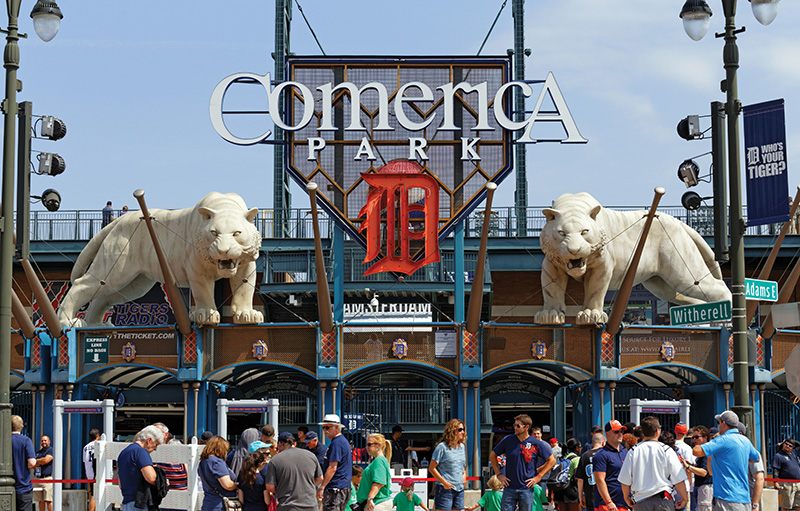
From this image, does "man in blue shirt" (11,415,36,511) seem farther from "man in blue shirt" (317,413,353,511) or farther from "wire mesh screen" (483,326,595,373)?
"wire mesh screen" (483,326,595,373)

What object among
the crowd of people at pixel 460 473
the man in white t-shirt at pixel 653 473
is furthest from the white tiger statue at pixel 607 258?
the man in white t-shirt at pixel 653 473

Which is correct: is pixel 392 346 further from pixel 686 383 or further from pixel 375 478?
pixel 375 478

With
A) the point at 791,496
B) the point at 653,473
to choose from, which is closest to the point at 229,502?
the point at 653,473

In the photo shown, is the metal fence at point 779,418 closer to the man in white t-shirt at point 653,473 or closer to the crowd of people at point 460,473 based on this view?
the crowd of people at point 460,473

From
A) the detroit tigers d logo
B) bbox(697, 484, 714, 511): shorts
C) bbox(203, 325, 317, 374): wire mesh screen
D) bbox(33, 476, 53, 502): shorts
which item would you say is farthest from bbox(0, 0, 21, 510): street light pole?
the detroit tigers d logo

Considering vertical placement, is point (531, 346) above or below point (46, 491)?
above

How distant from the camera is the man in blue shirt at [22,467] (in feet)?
48.0

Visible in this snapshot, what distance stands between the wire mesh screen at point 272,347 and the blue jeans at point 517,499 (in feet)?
36.9

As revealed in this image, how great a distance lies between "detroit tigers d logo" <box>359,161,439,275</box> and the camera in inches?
1033

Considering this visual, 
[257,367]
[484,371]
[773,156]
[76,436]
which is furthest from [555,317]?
[76,436]

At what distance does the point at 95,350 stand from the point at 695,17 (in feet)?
50.3

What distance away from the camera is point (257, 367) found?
25.7 meters

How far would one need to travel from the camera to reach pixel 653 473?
11719mm

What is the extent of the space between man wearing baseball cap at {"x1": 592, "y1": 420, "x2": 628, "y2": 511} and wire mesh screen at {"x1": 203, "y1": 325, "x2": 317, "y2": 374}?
38.9 ft
